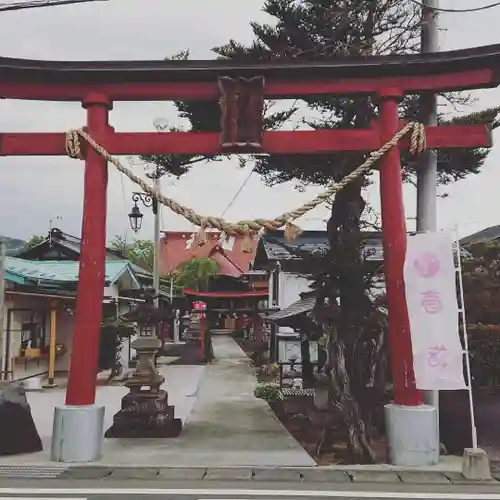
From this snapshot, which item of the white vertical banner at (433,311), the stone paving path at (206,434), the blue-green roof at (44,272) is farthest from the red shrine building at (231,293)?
the white vertical banner at (433,311)

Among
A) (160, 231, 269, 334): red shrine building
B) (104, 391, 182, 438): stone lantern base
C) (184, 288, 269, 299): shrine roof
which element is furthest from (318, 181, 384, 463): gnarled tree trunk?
(184, 288, 269, 299): shrine roof

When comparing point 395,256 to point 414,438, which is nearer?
point 414,438

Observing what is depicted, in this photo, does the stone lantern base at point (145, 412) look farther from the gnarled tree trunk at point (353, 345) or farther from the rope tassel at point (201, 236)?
the rope tassel at point (201, 236)

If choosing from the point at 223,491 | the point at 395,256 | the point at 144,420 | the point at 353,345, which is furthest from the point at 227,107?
the point at 144,420

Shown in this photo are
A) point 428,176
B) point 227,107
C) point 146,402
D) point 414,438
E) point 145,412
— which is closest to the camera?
point 414,438

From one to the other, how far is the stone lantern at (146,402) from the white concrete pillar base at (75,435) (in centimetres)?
228

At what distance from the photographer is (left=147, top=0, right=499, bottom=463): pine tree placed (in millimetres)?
9867

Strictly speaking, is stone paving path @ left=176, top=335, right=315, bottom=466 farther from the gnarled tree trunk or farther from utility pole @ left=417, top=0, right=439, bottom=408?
utility pole @ left=417, top=0, right=439, bottom=408

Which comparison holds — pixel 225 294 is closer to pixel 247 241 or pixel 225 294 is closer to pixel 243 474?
pixel 247 241

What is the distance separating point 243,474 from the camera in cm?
757

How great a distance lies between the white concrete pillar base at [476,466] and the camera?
734cm

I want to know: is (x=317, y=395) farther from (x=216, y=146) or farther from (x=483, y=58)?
(x=483, y=58)

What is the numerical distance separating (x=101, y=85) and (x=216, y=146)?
206cm

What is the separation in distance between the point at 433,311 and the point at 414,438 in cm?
179
